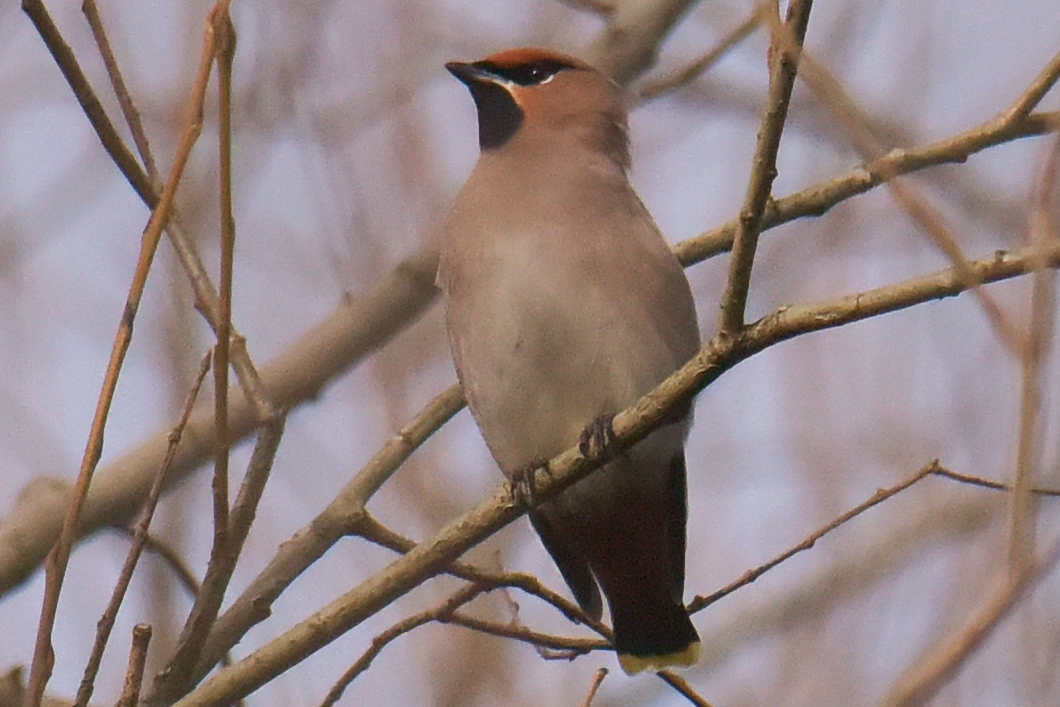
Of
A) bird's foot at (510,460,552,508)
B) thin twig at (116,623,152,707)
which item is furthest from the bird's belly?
thin twig at (116,623,152,707)

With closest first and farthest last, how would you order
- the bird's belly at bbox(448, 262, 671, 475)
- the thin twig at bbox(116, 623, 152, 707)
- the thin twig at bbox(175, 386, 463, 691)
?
the thin twig at bbox(116, 623, 152, 707) → the thin twig at bbox(175, 386, 463, 691) → the bird's belly at bbox(448, 262, 671, 475)

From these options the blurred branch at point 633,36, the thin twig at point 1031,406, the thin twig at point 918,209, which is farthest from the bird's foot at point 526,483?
the thin twig at point 1031,406

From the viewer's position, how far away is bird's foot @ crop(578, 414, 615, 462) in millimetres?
3437

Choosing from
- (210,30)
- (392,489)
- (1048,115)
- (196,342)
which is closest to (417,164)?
(392,489)

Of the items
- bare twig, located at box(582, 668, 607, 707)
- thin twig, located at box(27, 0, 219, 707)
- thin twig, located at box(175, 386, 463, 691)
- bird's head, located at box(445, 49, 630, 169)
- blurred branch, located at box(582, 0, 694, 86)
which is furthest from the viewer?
blurred branch, located at box(582, 0, 694, 86)

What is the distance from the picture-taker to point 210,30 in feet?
7.75

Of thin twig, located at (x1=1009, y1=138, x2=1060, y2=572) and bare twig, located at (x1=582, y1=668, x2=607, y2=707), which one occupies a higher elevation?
bare twig, located at (x1=582, y1=668, x2=607, y2=707)

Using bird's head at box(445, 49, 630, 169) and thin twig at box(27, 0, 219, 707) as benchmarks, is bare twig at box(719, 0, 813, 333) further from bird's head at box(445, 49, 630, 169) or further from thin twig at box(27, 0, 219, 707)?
bird's head at box(445, 49, 630, 169)

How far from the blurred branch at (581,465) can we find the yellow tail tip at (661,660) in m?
1.06

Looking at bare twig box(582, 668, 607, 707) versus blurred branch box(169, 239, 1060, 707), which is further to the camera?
bare twig box(582, 668, 607, 707)

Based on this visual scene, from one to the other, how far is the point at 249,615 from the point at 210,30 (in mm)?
1456

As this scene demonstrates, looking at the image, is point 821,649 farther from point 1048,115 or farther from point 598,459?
point 1048,115

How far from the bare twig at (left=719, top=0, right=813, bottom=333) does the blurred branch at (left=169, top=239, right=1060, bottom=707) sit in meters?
0.06

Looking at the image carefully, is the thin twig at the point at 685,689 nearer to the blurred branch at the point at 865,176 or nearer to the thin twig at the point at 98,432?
the blurred branch at the point at 865,176
